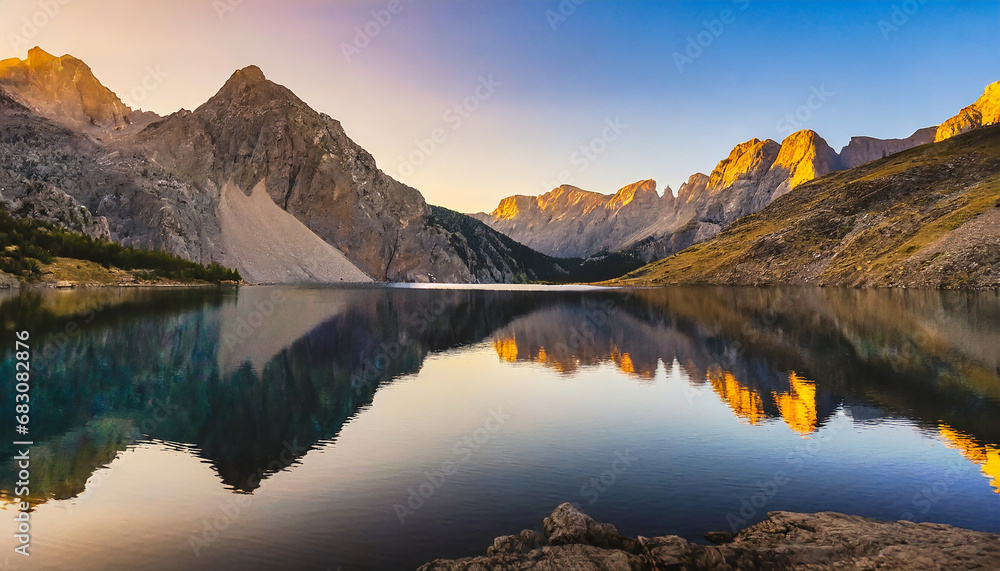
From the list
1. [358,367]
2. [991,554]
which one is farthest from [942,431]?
[358,367]

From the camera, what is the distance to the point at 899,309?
75500 millimetres

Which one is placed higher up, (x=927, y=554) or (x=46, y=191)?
(x=46, y=191)

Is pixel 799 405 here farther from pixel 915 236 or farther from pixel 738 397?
pixel 915 236

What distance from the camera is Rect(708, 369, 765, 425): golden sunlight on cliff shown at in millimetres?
25453

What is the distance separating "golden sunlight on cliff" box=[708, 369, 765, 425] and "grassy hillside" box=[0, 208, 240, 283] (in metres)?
136

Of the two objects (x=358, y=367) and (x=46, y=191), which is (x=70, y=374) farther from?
(x=46, y=191)

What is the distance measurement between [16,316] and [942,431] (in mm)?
74594
